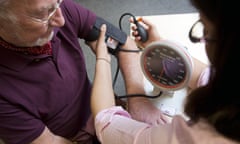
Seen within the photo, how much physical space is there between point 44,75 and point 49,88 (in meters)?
0.05

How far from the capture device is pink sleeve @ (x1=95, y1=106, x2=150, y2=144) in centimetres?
81

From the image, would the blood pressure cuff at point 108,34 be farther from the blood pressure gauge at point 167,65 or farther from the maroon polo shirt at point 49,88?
the blood pressure gauge at point 167,65

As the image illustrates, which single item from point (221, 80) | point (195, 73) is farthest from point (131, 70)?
point (221, 80)

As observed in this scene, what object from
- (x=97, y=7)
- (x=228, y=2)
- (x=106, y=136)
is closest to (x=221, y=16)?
(x=228, y=2)

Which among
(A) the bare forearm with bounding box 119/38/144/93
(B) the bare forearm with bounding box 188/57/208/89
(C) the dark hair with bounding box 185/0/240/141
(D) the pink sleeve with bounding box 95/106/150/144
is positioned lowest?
(D) the pink sleeve with bounding box 95/106/150/144

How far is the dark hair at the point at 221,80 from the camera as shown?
0.48 meters

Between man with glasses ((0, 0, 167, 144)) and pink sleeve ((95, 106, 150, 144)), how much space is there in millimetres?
133

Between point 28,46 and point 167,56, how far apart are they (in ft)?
1.36

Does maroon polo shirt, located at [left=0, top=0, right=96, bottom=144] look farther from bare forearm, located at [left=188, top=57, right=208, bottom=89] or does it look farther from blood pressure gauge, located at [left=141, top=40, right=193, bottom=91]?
bare forearm, located at [left=188, top=57, right=208, bottom=89]

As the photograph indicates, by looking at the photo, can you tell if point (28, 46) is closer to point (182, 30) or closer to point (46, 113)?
point (46, 113)

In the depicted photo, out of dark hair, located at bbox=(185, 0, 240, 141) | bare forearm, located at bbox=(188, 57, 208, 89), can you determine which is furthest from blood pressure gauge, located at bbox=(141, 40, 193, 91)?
dark hair, located at bbox=(185, 0, 240, 141)

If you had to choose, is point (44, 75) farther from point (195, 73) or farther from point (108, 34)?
point (195, 73)

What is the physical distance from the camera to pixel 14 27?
86 centimetres

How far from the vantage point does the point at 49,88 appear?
101 cm
